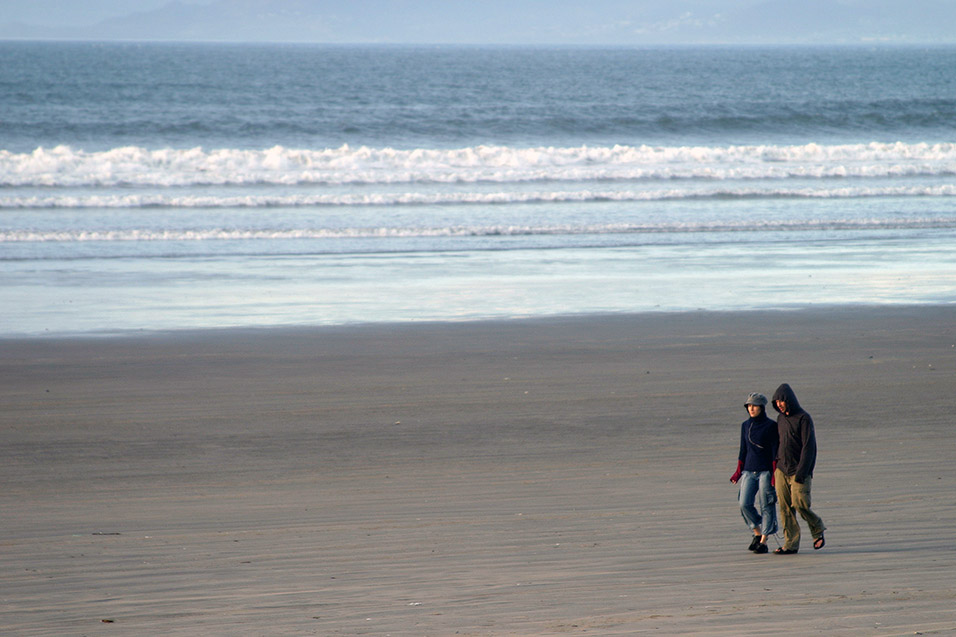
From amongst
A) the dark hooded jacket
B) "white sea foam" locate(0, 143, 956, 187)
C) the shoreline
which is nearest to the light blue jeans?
the dark hooded jacket

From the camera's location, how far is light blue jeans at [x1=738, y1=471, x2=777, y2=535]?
224 inches

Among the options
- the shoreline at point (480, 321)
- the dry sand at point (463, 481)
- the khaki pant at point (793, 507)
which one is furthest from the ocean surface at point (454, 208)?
the khaki pant at point (793, 507)

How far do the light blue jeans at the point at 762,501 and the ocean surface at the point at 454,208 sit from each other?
21.8 ft

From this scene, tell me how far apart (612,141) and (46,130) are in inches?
778

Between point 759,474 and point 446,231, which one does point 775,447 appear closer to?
point 759,474

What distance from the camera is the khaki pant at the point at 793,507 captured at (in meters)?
5.57

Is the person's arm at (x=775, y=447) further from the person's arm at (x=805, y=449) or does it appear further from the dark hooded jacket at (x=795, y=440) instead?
the person's arm at (x=805, y=449)

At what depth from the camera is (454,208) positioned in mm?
22250

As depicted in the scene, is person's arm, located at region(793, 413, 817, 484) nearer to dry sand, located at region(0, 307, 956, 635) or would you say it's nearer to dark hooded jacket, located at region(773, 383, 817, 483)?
dark hooded jacket, located at region(773, 383, 817, 483)

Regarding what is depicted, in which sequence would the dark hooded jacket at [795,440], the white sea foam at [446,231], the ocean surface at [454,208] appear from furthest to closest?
the white sea foam at [446,231] < the ocean surface at [454,208] < the dark hooded jacket at [795,440]

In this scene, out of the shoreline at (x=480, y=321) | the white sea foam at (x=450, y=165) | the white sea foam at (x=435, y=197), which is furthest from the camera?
the white sea foam at (x=450, y=165)

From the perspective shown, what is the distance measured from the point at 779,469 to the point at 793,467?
0.09m

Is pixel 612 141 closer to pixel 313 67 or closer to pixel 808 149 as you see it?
pixel 808 149

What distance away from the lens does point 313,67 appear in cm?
8888
